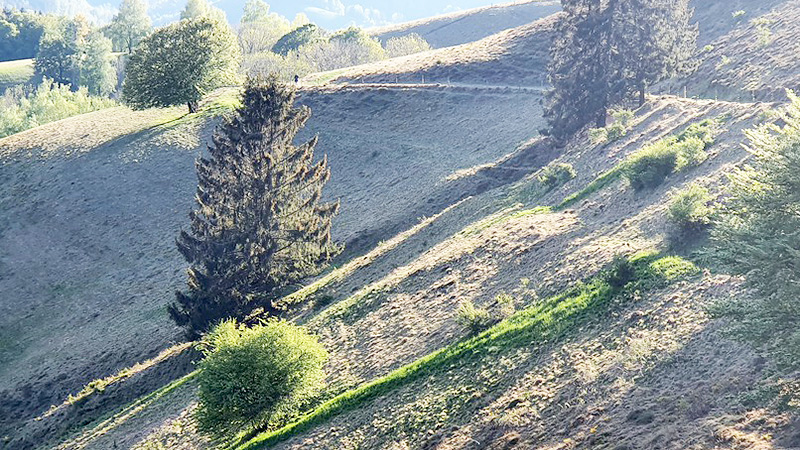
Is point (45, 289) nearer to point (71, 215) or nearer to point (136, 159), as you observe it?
point (71, 215)

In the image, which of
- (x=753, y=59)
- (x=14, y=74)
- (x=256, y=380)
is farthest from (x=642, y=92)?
(x=14, y=74)

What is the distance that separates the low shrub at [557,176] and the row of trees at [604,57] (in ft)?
33.6

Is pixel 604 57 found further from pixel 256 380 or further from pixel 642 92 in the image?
pixel 256 380

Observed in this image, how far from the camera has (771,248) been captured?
55.7ft

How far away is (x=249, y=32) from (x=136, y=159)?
8557 centimetres

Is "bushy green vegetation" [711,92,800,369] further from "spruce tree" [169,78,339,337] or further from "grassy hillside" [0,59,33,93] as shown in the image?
"grassy hillside" [0,59,33,93]

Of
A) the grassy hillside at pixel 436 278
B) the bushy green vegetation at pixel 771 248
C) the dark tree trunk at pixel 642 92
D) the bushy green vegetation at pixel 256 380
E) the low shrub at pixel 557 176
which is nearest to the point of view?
the bushy green vegetation at pixel 771 248

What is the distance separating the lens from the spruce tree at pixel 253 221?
4259cm

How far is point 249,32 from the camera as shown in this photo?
15425cm

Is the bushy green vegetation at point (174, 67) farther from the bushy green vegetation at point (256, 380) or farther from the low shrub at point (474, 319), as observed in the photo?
the low shrub at point (474, 319)

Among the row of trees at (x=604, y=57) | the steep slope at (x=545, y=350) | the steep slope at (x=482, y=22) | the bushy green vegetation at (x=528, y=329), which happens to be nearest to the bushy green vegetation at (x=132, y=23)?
the steep slope at (x=482, y=22)

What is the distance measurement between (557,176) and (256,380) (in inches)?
962

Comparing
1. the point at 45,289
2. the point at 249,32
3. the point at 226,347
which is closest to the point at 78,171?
the point at 45,289

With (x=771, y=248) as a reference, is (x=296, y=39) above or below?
above
